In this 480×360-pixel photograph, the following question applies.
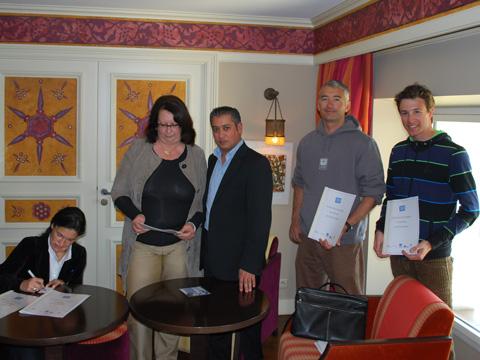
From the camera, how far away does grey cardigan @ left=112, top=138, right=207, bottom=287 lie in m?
2.84

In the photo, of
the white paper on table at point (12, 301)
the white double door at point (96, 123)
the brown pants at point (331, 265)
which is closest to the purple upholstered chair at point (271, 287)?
the brown pants at point (331, 265)

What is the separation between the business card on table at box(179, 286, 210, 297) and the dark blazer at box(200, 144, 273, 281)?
0.19 meters

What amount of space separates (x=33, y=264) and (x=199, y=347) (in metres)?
0.92

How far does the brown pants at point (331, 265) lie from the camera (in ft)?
9.75

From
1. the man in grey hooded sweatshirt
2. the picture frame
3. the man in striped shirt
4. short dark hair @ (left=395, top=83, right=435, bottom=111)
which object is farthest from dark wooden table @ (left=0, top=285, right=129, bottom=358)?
the picture frame

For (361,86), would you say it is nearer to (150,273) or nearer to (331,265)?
(331,265)

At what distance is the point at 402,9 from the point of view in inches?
112

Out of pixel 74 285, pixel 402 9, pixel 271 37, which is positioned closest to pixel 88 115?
pixel 271 37

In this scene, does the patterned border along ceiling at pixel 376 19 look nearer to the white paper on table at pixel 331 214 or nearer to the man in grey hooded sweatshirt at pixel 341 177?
the man in grey hooded sweatshirt at pixel 341 177

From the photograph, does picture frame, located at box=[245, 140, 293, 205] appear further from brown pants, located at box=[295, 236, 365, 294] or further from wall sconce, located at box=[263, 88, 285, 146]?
brown pants, located at box=[295, 236, 365, 294]

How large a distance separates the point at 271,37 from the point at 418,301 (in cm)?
269

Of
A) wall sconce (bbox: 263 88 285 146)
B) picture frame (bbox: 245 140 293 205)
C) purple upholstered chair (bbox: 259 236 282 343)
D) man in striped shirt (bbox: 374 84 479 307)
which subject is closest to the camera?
man in striped shirt (bbox: 374 84 479 307)

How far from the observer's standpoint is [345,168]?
2932 millimetres

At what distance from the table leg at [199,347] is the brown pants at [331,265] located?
2.56 feet
